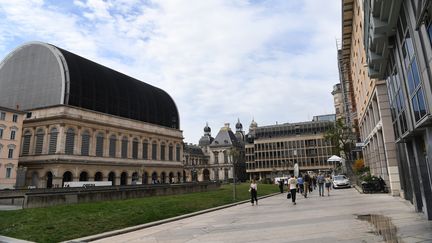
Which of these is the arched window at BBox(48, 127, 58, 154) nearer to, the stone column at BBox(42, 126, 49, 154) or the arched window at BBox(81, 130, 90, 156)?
the stone column at BBox(42, 126, 49, 154)

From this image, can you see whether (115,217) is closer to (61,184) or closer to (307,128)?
(61,184)

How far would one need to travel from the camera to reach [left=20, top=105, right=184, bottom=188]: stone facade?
57156 millimetres

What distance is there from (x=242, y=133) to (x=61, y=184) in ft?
386

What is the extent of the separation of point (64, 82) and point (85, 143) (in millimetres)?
12444

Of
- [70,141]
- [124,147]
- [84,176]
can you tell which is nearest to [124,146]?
[124,147]

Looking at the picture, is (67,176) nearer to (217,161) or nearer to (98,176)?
(98,176)

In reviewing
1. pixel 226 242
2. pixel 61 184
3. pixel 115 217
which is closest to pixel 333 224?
pixel 226 242

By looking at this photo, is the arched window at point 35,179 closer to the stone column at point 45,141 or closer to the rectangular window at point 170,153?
the stone column at point 45,141

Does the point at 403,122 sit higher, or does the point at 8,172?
the point at 8,172

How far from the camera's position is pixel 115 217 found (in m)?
14.7

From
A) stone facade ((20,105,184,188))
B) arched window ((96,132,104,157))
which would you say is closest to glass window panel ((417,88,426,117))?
stone facade ((20,105,184,188))

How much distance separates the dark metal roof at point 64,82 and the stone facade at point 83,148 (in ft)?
8.31

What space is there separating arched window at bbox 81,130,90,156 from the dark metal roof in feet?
19.5

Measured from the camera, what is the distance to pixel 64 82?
60.8 metres
